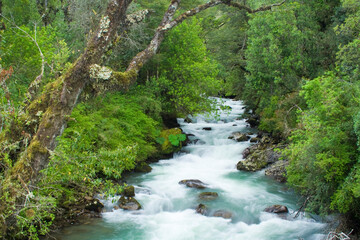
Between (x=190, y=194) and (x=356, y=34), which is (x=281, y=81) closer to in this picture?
(x=356, y=34)

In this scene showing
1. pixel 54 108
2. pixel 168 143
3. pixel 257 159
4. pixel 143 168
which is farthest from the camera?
pixel 168 143

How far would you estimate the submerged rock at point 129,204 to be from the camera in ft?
36.6

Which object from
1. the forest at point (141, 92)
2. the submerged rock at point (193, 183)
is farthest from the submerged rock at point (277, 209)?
the submerged rock at point (193, 183)

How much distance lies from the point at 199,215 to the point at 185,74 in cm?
900

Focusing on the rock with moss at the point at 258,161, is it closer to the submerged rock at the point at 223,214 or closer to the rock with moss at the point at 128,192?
the submerged rock at the point at 223,214

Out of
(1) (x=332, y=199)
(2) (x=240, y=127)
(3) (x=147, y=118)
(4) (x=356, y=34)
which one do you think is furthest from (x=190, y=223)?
(2) (x=240, y=127)

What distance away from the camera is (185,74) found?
1775cm

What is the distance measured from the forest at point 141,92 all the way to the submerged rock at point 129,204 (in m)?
1.06

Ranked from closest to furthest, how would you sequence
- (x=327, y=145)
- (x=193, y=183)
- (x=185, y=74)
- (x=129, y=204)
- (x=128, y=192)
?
(x=327, y=145) → (x=129, y=204) → (x=128, y=192) → (x=193, y=183) → (x=185, y=74)

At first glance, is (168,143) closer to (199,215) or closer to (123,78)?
(199,215)

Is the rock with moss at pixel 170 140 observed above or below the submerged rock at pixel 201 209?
above

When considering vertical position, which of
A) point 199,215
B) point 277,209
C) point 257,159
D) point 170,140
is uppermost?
point 170,140

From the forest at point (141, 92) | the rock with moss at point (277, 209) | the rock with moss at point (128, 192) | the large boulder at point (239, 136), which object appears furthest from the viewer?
the large boulder at point (239, 136)

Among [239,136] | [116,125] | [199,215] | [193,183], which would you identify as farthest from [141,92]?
[199,215]
